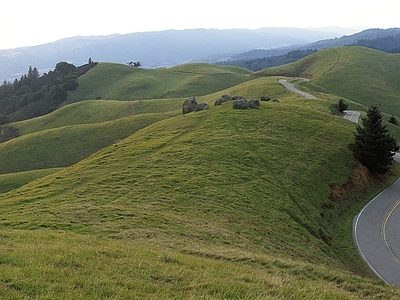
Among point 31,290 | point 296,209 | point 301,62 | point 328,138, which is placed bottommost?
point 296,209

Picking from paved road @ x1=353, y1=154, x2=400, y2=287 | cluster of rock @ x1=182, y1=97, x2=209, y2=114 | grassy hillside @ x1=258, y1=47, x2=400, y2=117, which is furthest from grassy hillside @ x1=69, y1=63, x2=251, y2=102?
paved road @ x1=353, y1=154, x2=400, y2=287

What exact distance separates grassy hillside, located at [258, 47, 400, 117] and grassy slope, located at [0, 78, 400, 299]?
69.3m

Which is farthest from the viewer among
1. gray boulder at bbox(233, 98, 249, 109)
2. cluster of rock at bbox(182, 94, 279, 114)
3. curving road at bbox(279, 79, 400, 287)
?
cluster of rock at bbox(182, 94, 279, 114)

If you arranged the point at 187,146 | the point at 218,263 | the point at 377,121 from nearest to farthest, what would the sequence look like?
the point at 218,263, the point at 187,146, the point at 377,121

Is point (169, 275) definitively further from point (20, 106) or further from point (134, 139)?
point (20, 106)

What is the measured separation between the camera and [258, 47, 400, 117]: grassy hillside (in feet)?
397

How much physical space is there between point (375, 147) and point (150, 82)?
129 metres

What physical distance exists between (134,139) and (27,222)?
3111 centimetres

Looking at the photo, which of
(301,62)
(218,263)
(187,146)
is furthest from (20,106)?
(218,263)

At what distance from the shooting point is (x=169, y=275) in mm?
13031

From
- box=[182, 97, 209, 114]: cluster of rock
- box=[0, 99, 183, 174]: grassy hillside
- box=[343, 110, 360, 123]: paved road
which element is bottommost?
box=[0, 99, 183, 174]: grassy hillside

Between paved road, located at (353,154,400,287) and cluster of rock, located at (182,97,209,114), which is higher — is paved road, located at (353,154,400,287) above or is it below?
below

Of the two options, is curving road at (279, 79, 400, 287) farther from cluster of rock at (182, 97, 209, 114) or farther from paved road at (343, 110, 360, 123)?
paved road at (343, 110, 360, 123)

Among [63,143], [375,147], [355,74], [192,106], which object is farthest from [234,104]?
[355,74]
